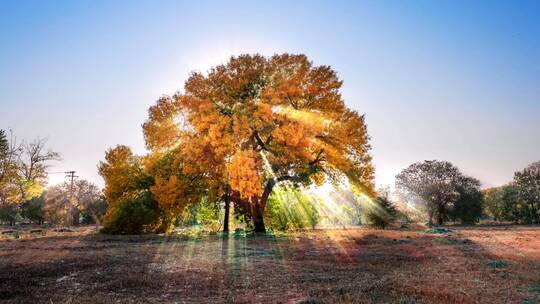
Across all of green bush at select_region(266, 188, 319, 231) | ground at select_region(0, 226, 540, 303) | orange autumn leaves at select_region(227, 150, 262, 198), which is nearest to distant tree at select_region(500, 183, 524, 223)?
green bush at select_region(266, 188, 319, 231)

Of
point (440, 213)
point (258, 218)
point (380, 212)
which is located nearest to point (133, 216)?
point (258, 218)

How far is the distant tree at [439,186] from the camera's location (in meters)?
72.9

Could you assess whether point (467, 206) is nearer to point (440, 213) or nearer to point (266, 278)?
point (440, 213)

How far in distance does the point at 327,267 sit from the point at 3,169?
132 feet

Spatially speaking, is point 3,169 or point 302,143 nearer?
point 302,143

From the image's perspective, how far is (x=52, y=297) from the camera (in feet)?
24.2

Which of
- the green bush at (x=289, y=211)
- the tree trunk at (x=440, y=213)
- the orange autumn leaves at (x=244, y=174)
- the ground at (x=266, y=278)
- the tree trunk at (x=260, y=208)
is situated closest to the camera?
the ground at (x=266, y=278)

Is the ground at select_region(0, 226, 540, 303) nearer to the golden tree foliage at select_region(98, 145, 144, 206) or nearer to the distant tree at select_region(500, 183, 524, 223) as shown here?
the golden tree foliage at select_region(98, 145, 144, 206)

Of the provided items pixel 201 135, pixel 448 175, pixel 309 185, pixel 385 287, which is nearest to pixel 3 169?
pixel 201 135

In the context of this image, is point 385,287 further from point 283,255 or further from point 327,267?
point 283,255

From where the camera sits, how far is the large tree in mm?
23453

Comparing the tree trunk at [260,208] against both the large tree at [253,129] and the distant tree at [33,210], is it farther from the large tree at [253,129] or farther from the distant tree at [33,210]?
the distant tree at [33,210]

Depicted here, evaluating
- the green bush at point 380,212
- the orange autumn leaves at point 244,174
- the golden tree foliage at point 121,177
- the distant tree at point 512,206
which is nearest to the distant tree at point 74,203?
the golden tree foliage at point 121,177

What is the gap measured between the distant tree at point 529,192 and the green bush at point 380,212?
41515 mm
